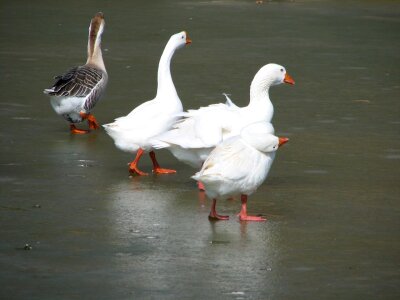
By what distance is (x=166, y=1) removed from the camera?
1015 inches

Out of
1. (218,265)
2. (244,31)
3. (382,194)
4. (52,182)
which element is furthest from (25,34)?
(218,265)

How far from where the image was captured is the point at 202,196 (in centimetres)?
910

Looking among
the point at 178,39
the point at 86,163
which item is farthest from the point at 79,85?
the point at 86,163

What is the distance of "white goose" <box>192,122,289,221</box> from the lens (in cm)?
806

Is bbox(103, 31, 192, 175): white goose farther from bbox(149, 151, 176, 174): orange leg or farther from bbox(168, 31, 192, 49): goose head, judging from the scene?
bbox(168, 31, 192, 49): goose head

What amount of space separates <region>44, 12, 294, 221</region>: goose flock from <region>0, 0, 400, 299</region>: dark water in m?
0.31

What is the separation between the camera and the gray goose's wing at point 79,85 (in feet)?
38.7

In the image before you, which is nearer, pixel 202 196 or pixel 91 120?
pixel 202 196

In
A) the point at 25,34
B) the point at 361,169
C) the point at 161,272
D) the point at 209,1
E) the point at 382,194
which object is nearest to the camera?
the point at 161,272

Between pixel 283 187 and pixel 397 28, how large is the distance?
39.9 ft

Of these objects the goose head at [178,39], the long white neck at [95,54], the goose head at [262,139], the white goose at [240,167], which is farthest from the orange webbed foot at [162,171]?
the long white neck at [95,54]

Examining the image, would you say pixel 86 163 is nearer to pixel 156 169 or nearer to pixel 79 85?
pixel 156 169

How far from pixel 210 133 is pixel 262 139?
0.92 metres

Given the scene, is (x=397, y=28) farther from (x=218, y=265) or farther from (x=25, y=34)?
(x=218, y=265)
